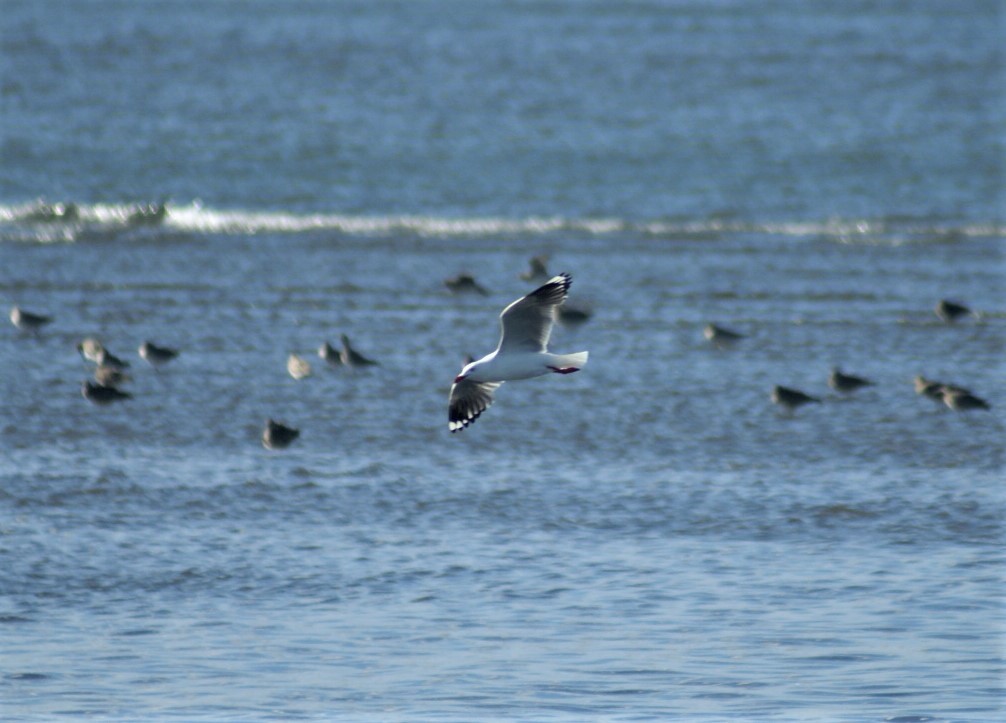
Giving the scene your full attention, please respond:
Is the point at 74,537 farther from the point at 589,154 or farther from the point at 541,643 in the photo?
the point at 589,154

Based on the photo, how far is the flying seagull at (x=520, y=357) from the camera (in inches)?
407

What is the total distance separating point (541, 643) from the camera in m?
9.10

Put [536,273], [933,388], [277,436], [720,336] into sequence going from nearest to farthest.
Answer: [277,436] < [933,388] < [720,336] < [536,273]

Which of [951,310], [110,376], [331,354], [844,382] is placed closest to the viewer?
[110,376]

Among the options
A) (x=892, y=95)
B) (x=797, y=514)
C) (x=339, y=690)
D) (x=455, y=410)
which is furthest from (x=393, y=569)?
(x=892, y=95)

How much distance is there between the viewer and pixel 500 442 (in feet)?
44.6

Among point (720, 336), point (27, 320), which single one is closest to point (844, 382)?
point (720, 336)

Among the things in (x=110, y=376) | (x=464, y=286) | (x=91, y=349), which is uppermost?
(x=464, y=286)

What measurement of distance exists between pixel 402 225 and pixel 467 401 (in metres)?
16.4

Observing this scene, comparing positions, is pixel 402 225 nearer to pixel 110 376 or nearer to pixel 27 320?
pixel 27 320

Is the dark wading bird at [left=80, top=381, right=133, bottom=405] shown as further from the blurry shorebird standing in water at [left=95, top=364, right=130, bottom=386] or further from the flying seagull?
the flying seagull

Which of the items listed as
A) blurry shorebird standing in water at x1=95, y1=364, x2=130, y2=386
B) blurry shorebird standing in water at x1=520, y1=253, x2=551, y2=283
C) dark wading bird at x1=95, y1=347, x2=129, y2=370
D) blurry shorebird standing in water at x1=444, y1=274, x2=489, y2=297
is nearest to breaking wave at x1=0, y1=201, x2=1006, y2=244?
blurry shorebird standing in water at x1=520, y1=253, x2=551, y2=283

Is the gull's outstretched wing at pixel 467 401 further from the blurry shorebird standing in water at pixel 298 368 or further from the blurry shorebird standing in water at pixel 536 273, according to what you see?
the blurry shorebird standing in water at pixel 536 273

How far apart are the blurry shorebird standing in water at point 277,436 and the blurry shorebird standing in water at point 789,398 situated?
418cm
